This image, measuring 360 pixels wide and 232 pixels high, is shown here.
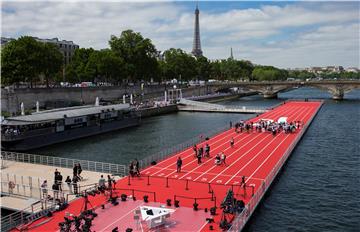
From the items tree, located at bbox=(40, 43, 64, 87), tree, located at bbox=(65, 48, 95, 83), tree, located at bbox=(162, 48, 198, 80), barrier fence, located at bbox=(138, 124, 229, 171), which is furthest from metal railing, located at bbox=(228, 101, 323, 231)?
tree, located at bbox=(162, 48, 198, 80)

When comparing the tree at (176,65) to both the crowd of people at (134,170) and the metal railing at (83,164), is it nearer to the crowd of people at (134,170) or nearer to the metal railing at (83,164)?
the metal railing at (83,164)

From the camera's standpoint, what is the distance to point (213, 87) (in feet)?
541

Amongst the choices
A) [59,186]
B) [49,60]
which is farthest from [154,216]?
[49,60]

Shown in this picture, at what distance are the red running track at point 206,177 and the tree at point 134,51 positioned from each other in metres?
78.3

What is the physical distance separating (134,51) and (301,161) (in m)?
88.9

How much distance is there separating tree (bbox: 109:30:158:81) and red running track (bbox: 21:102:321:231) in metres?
78.3

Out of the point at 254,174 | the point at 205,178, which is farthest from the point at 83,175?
the point at 254,174

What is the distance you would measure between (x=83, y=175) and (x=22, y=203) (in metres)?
7.63

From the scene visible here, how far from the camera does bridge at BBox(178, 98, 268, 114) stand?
328 ft

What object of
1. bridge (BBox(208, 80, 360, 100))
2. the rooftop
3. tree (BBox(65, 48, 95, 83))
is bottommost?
the rooftop

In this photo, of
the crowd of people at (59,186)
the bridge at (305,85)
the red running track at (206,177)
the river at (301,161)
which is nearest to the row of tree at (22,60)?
the river at (301,161)

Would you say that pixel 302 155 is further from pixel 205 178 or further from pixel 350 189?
pixel 205 178

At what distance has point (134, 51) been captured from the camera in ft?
414

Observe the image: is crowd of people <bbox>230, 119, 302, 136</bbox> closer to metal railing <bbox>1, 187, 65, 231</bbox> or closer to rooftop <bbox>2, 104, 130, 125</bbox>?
rooftop <bbox>2, 104, 130, 125</bbox>
